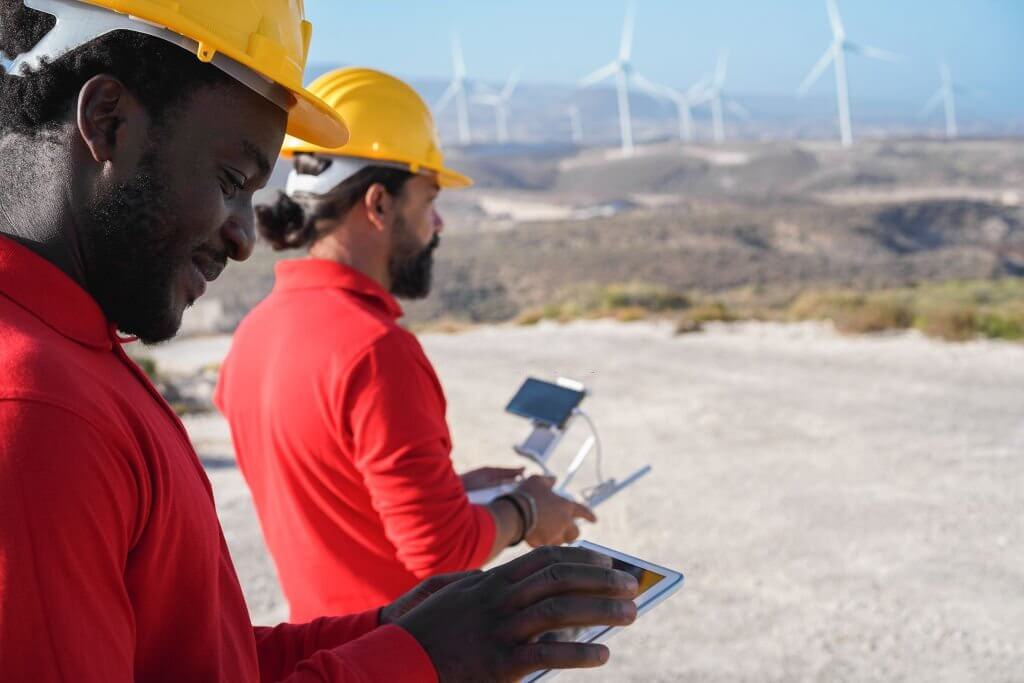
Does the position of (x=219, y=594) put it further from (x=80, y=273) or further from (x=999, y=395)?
(x=999, y=395)

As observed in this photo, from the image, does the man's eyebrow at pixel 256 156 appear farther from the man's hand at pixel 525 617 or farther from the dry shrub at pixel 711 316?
the dry shrub at pixel 711 316

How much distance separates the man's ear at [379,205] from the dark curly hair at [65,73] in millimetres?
1750

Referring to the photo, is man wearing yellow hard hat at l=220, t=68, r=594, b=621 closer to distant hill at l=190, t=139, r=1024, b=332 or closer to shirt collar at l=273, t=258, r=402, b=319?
shirt collar at l=273, t=258, r=402, b=319

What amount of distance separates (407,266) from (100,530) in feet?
6.83

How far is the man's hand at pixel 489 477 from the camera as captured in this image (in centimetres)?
298

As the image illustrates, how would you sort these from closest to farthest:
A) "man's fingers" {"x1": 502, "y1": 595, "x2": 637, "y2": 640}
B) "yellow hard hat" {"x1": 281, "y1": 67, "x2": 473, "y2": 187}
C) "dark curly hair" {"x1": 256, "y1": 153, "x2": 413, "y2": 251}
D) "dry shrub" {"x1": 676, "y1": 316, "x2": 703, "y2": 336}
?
"man's fingers" {"x1": 502, "y1": 595, "x2": 637, "y2": 640} < "dark curly hair" {"x1": 256, "y1": 153, "x2": 413, "y2": 251} < "yellow hard hat" {"x1": 281, "y1": 67, "x2": 473, "y2": 187} < "dry shrub" {"x1": 676, "y1": 316, "x2": 703, "y2": 336}

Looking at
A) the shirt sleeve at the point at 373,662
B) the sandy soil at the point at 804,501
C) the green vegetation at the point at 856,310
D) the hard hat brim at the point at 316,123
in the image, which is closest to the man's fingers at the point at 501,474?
the hard hat brim at the point at 316,123

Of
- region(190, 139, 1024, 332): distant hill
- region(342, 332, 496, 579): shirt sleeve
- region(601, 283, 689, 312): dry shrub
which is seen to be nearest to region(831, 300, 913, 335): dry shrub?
region(601, 283, 689, 312): dry shrub

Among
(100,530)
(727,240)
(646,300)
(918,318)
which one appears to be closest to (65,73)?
(100,530)

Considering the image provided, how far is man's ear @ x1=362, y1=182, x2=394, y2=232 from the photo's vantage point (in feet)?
10.1

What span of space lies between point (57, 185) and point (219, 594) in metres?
0.53

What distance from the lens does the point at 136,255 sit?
53.1 inches

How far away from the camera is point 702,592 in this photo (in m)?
6.53

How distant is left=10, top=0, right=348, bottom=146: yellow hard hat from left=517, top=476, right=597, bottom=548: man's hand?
1408 millimetres
